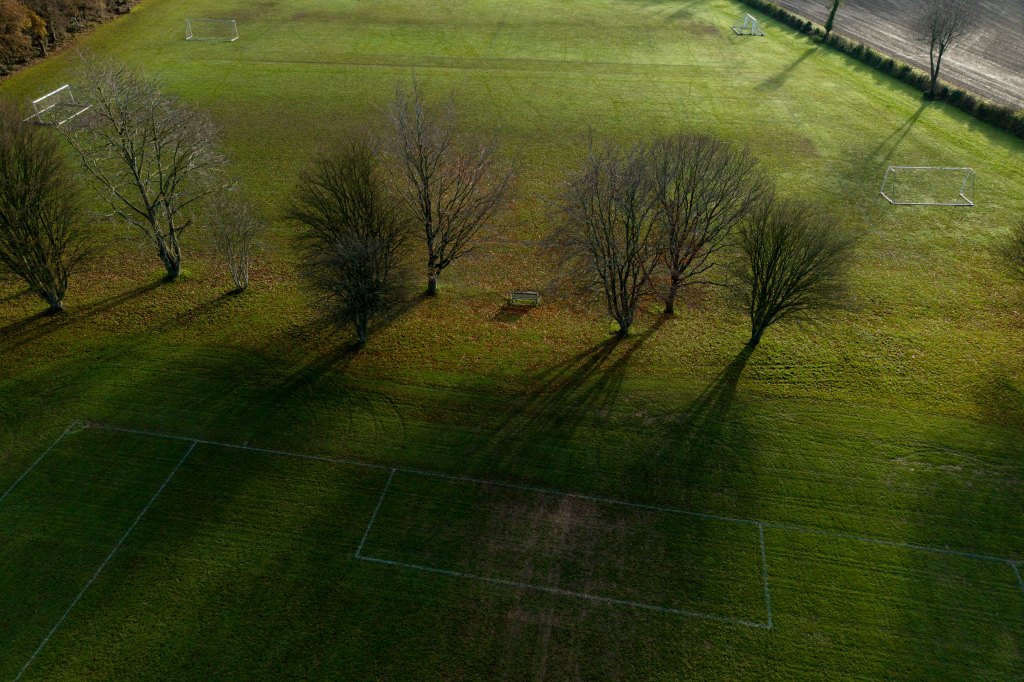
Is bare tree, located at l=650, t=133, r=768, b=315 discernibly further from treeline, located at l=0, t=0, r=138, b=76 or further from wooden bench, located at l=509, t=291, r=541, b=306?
treeline, located at l=0, t=0, r=138, b=76

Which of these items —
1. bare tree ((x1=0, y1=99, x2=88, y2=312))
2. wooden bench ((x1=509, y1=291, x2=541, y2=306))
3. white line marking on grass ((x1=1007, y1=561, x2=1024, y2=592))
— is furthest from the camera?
wooden bench ((x1=509, y1=291, x2=541, y2=306))

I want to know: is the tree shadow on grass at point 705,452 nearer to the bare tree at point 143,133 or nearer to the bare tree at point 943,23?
the bare tree at point 143,133

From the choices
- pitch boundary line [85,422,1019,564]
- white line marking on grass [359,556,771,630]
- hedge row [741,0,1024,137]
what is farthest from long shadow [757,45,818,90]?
white line marking on grass [359,556,771,630]

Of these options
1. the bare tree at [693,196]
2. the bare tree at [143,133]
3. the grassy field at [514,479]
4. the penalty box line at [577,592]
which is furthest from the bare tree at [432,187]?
the penalty box line at [577,592]

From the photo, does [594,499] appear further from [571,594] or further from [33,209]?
[33,209]

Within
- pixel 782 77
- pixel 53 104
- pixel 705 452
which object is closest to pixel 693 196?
pixel 705 452

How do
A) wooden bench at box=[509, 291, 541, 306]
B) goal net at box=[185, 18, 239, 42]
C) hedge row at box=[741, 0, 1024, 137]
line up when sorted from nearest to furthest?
wooden bench at box=[509, 291, 541, 306] < hedge row at box=[741, 0, 1024, 137] < goal net at box=[185, 18, 239, 42]
